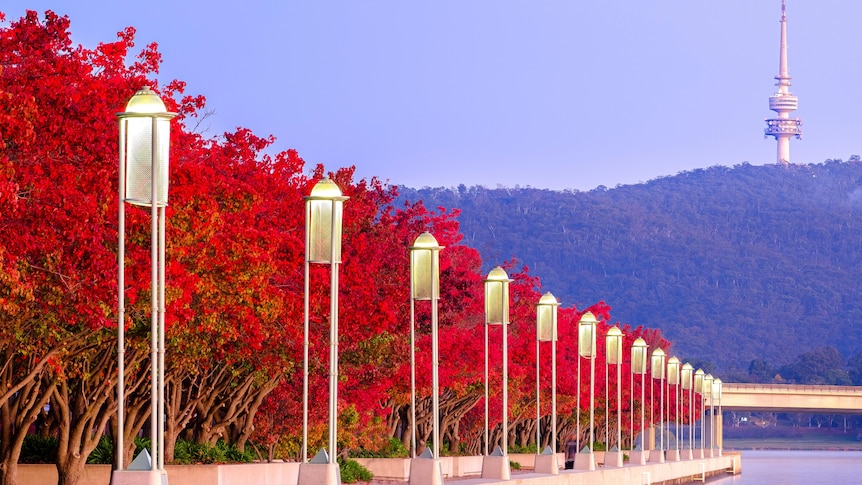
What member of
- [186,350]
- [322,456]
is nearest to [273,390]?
[186,350]

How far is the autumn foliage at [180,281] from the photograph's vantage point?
25.2m

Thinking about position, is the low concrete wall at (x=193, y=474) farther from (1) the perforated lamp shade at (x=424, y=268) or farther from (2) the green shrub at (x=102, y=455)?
(1) the perforated lamp shade at (x=424, y=268)

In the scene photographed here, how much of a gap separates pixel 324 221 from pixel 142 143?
7.11 metres

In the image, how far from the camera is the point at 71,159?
85.0 ft

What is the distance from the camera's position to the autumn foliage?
25.2m

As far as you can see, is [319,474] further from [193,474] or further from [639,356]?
[639,356]

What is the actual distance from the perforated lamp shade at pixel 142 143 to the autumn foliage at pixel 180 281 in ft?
4.49

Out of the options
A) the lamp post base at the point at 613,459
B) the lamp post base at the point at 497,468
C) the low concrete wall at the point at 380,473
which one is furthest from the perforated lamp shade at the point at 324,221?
the lamp post base at the point at 613,459

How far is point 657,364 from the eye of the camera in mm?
88500

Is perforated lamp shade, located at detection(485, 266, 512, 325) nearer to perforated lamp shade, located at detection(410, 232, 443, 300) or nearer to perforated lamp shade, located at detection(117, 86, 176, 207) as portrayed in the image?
perforated lamp shade, located at detection(410, 232, 443, 300)

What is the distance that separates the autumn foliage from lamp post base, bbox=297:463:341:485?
3247mm

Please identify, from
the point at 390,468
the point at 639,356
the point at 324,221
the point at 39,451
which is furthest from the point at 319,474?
the point at 639,356

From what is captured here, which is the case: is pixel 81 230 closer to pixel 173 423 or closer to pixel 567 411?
pixel 173 423

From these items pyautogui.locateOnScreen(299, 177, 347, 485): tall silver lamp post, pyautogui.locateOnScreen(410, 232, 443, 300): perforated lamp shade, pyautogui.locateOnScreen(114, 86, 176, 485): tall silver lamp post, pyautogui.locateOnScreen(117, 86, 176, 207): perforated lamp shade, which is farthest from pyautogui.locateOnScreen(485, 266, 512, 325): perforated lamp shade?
pyautogui.locateOnScreen(117, 86, 176, 207): perforated lamp shade
